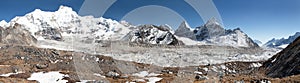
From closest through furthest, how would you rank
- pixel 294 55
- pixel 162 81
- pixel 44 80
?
1. pixel 162 81
2. pixel 44 80
3. pixel 294 55

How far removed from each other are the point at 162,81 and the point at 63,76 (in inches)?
931

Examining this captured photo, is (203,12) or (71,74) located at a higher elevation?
(203,12)

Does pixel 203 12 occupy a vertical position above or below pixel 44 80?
above

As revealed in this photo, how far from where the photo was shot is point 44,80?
79.0 m

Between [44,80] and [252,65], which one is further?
[252,65]

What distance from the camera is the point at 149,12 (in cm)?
5072

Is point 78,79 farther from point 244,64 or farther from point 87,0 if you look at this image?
point 244,64

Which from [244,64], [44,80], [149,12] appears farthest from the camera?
[244,64]

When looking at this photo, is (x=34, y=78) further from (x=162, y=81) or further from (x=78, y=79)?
(x=162, y=81)

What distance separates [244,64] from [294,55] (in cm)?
8489

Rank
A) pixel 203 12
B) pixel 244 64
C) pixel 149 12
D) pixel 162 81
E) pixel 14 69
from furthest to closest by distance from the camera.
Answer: pixel 244 64
pixel 14 69
pixel 162 81
pixel 149 12
pixel 203 12

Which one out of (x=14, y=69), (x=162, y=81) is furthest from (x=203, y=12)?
(x=14, y=69)

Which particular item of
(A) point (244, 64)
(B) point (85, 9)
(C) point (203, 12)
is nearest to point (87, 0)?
(B) point (85, 9)

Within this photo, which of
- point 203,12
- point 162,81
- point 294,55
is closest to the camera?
point 203,12
